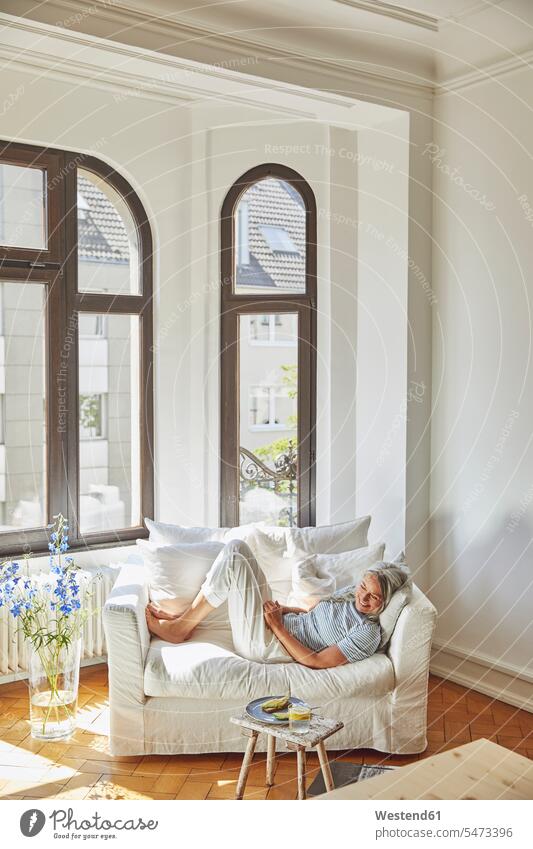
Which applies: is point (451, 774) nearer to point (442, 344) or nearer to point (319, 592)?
point (319, 592)

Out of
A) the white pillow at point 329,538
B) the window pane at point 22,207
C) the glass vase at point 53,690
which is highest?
the window pane at point 22,207

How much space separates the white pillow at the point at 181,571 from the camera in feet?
12.0

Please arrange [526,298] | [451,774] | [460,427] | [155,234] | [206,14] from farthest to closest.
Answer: [155,234]
[460,427]
[526,298]
[206,14]
[451,774]

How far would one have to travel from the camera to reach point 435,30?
12.3 ft

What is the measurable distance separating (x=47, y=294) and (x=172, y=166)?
2.91 ft

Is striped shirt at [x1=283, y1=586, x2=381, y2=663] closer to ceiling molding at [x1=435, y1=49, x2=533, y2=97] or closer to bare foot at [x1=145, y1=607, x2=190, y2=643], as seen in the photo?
bare foot at [x1=145, y1=607, x2=190, y2=643]

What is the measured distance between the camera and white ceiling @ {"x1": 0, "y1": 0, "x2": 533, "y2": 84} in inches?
125

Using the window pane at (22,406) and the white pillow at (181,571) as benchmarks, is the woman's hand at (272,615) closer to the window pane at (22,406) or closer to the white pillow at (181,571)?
the white pillow at (181,571)

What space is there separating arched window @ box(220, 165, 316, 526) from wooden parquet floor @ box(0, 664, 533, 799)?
1260 millimetres

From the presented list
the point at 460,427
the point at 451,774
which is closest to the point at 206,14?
the point at 460,427

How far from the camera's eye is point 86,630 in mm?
4016

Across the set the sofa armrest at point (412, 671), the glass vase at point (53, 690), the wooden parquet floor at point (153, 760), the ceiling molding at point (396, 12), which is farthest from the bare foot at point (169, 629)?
the ceiling molding at point (396, 12)

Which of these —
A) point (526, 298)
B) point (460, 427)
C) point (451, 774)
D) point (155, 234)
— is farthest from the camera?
point (155, 234)

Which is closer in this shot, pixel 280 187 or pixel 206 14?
pixel 206 14
